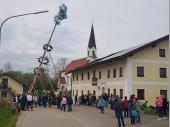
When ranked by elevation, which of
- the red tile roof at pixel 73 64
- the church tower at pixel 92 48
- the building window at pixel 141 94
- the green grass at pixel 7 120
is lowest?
the green grass at pixel 7 120

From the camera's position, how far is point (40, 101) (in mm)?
43312

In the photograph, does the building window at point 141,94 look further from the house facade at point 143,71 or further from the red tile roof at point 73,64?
the red tile roof at point 73,64

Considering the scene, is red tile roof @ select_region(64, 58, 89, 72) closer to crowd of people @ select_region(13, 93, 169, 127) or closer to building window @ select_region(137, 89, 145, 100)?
crowd of people @ select_region(13, 93, 169, 127)

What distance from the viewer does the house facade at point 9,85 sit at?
7629 cm

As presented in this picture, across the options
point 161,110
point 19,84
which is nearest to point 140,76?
point 161,110

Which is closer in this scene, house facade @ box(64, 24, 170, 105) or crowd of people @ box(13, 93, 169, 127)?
crowd of people @ box(13, 93, 169, 127)

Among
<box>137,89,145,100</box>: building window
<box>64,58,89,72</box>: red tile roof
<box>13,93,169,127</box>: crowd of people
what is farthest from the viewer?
<box>64,58,89,72</box>: red tile roof

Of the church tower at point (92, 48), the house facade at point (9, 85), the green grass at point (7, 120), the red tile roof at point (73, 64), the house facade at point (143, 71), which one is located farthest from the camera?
the red tile roof at point (73, 64)

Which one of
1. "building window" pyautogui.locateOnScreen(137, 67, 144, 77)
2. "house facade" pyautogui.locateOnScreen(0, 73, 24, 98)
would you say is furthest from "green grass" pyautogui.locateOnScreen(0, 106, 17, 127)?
"house facade" pyautogui.locateOnScreen(0, 73, 24, 98)

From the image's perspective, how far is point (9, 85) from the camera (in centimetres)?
7731

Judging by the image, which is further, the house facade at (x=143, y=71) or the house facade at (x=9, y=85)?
the house facade at (x=9, y=85)

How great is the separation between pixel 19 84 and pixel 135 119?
57.0m

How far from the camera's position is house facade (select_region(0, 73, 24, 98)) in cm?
7629

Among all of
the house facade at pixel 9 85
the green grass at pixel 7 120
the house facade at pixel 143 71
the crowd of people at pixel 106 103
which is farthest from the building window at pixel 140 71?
the house facade at pixel 9 85
